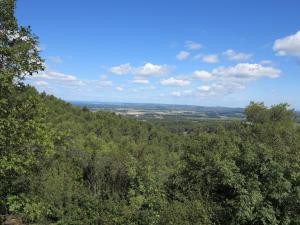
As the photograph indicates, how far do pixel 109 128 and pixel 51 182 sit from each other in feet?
197

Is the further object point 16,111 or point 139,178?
point 139,178

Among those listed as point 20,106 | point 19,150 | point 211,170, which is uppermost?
point 20,106

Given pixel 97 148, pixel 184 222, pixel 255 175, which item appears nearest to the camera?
pixel 184 222

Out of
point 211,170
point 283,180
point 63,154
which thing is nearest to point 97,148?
point 63,154

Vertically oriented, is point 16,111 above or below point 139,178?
above

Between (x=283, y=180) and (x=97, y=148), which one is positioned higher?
(x=283, y=180)

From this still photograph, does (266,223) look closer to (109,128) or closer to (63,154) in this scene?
(63,154)

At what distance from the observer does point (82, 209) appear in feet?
67.4

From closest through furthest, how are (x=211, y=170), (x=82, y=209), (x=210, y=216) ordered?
(x=82, y=209) < (x=210, y=216) < (x=211, y=170)

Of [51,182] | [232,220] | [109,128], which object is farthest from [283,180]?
[109,128]

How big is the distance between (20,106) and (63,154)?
150ft

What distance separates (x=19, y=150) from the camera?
15.7m

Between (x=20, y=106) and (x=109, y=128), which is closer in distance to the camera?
(x=20, y=106)

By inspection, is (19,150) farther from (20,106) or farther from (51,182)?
(51,182)
